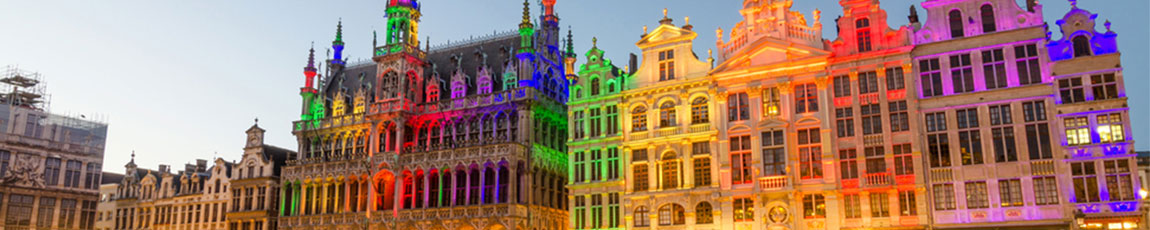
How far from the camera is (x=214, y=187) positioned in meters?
65.4

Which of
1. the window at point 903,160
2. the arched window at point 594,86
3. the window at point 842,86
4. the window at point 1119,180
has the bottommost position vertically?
the window at point 1119,180

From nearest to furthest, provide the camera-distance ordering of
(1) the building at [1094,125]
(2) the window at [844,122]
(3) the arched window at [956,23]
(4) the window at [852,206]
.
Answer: (1) the building at [1094,125] < (4) the window at [852,206] < (3) the arched window at [956,23] < (2) the window at [844,122]

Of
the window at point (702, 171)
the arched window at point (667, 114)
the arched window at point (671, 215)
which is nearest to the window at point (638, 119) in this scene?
the arched window at point (667, 114)

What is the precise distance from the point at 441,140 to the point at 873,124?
23884mm

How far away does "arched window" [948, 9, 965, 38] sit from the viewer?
1565 inches

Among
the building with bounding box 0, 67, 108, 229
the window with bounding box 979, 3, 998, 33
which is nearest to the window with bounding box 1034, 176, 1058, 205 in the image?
the window with bounding box 979, 3, 998, 33

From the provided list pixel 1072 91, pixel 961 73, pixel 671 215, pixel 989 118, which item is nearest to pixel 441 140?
pixel 671 215

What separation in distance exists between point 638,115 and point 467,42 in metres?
16.7

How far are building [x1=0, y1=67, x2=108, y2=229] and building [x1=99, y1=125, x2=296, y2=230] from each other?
4194 mm

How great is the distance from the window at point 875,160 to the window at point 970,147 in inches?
119

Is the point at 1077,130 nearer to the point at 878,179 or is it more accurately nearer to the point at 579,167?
the point at 878,179

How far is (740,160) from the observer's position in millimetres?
42375

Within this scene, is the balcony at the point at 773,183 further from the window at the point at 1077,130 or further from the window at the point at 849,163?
the window at the point at 1077,130

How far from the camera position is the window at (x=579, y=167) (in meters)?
46.9
